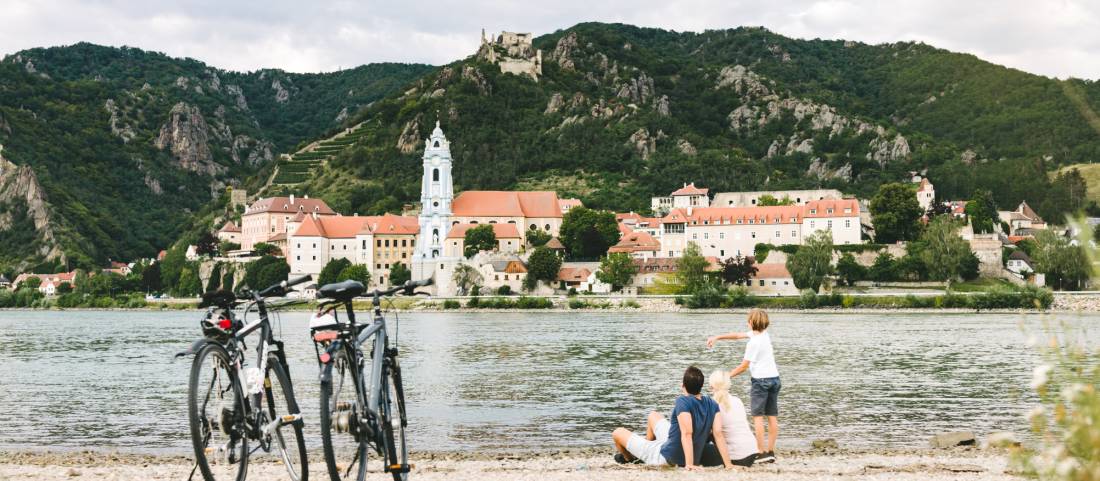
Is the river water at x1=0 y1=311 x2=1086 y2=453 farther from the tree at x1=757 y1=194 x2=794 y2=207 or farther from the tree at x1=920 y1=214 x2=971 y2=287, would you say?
the tree at x1=757 y1=194 x2=794 y2=207

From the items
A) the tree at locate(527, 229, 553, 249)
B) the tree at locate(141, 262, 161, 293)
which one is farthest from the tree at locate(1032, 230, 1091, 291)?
the tree at locate(141, 262, 161, 293)

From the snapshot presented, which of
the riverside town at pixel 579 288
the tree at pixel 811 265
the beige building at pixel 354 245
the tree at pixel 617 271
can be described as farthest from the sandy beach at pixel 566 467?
the beige building at pixel 354 245

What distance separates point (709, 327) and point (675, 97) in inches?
5385

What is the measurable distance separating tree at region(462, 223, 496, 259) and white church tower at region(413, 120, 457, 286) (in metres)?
2.26

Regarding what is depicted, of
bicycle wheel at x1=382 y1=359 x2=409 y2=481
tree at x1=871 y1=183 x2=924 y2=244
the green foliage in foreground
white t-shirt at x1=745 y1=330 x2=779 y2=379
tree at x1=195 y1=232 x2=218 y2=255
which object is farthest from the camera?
tree at x1=195 y1=232 x2=218 y2=255

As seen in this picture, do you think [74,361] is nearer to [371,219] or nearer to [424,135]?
[371,219]

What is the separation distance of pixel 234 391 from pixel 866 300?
73.2 metres

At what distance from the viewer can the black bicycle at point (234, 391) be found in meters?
7.90

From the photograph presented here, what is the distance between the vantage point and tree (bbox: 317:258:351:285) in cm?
10257

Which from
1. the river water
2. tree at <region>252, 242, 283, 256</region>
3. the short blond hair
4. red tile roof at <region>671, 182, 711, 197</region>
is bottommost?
the river water

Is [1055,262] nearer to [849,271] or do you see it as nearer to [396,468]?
[849,271]

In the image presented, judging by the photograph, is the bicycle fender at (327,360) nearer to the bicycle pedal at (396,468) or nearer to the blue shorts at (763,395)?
the bicycle pedal at (396,468)

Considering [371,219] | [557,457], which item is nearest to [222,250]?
[371,219]

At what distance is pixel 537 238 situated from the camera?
10775cm
